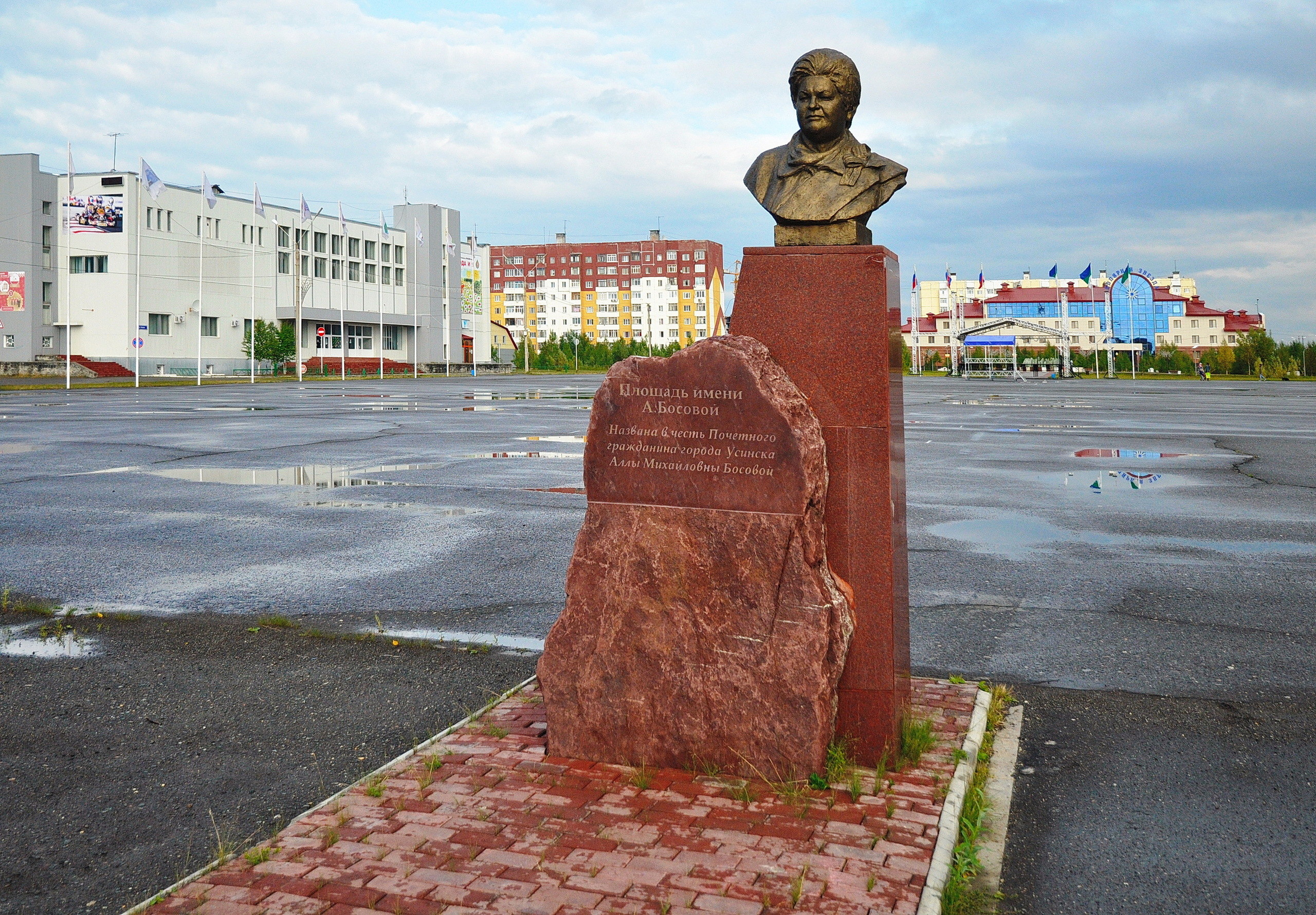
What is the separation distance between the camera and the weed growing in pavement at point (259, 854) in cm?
329

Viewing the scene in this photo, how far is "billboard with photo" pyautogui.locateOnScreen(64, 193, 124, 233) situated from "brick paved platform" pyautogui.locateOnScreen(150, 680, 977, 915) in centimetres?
7171

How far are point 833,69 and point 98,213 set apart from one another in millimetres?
71705

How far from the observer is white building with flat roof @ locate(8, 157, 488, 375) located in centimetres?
6738

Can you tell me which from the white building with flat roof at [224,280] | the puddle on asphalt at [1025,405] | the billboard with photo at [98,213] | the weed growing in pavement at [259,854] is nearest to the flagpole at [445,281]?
the white building with flat roof at [224,280]

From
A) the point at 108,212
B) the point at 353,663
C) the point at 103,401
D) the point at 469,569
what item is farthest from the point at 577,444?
the point at 108,212

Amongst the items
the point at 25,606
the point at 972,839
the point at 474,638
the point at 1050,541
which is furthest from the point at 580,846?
the point at 1050,541

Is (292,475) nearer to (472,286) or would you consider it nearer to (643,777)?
(643,777)

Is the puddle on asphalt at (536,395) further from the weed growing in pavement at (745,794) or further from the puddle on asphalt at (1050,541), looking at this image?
the weed growing in pavement at (745,794)

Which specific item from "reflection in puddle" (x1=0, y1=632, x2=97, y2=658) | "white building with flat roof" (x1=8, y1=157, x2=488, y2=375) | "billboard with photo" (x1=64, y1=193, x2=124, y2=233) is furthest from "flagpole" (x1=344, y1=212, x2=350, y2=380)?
"reflection in puddle" (x1=0, y1=632, x2=97, y2=658)

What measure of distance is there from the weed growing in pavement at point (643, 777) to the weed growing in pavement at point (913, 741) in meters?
0.92

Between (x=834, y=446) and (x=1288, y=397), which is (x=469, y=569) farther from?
(x=1288, y=397)

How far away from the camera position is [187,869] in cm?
340

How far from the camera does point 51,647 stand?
5.84 metres

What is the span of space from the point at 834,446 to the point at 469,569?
4.17m
